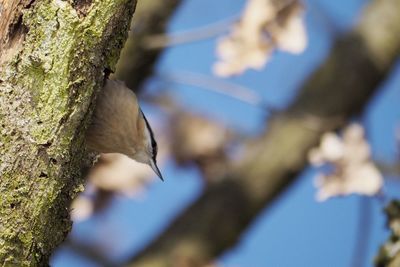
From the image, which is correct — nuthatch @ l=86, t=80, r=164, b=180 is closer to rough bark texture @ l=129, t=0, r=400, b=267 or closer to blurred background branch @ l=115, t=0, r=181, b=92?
blurred background branch @ l=115, t=0, r=181, b=92

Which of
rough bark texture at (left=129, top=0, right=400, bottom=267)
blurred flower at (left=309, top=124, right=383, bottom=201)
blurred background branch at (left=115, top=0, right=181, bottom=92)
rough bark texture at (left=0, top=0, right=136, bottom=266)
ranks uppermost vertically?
rough bark texture at (left=0, top=0, right=136, bottom=266)

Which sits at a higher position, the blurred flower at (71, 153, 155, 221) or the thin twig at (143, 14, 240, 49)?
the thin twig at (143, 14, 240, 49)

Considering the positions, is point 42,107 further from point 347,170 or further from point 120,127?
point 347,170

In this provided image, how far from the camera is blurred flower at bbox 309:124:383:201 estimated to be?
3242mm

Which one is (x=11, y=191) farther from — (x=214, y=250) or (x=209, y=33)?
(x=214, y=250)

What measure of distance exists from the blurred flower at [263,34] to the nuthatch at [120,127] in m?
0.73

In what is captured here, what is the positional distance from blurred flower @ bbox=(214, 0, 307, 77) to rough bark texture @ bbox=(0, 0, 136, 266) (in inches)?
54.7

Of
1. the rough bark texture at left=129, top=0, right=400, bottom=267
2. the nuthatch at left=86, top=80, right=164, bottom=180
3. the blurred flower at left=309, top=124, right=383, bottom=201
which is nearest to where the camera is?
the nuthatch at left=86, top=80, right=164, bottom=180

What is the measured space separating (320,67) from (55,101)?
9.04 feet

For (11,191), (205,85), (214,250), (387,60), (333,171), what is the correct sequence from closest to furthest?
(11,191) < (333,171) < (205,85) < (214,250) < (387,60)

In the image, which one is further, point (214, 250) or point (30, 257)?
point (214, 250)

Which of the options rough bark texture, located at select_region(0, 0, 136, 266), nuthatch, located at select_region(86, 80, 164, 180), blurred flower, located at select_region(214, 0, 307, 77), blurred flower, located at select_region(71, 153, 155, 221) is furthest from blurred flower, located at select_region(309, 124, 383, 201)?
rough bark texture, located at select_region(0, 0, 136, 266)

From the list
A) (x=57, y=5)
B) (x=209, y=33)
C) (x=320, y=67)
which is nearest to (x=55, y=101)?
(x=57, y=5)

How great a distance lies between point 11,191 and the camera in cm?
205
